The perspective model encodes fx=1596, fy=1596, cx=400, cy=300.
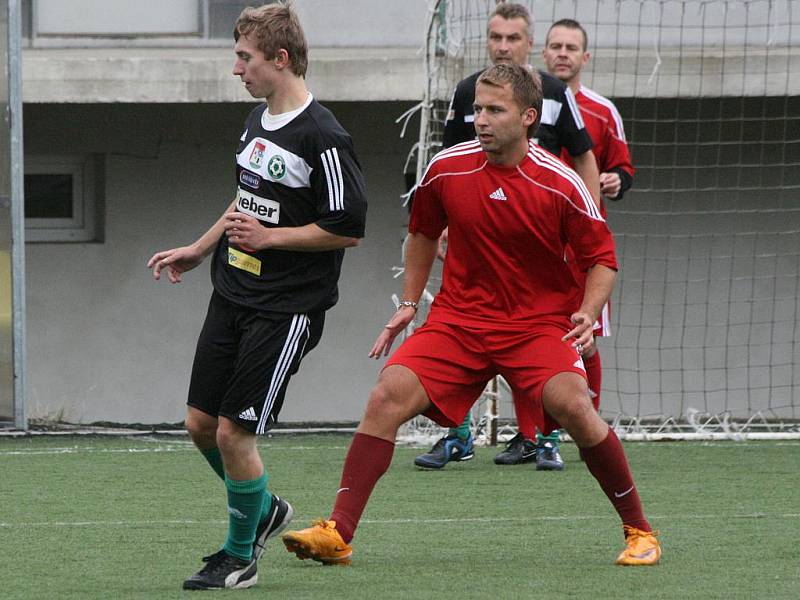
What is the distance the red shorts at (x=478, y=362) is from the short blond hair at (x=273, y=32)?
0.98 metres

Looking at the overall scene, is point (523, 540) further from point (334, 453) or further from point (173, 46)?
point (173, 46)

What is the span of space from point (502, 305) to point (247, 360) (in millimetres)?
956

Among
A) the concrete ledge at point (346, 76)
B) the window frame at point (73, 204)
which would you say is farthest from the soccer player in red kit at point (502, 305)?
the window frame at point (73, 204)

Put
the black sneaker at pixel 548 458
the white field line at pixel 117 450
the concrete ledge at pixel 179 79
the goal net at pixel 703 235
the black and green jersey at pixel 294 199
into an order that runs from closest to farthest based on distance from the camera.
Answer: the black and green jersey at pixel 294 199 < the black sneaker at pixel 548 458 < the white field line at pixel 117 450 < the concrete ledge at pixel 179 79 < the goal net at pixel 703 235

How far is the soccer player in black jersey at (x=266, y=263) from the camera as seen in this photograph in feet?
14.6

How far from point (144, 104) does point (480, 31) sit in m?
2.31

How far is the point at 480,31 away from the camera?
9867 millimetres

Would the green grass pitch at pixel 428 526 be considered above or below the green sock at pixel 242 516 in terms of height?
below

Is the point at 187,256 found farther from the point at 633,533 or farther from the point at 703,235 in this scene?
the point at 703,235

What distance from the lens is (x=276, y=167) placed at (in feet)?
14.8

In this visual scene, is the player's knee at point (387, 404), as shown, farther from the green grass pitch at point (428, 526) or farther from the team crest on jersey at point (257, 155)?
the team crest on jersey at point (257, 155)

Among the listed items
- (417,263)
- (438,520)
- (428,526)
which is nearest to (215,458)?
(417,263)

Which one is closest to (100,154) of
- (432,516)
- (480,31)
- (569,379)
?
(480,31)

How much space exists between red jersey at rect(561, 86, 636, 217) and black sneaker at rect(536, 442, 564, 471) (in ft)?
4.06
